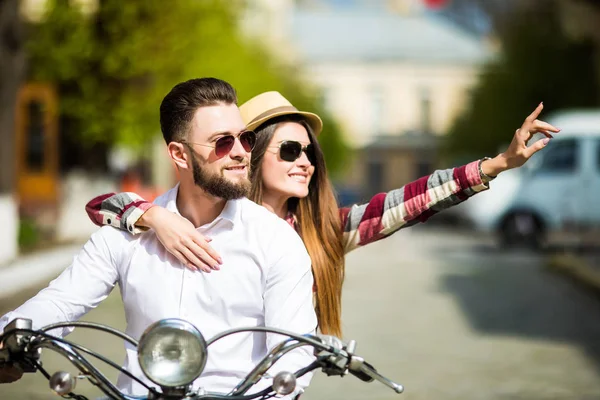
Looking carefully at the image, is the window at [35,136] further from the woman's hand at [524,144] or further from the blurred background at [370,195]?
the woman's hand at [524,144]

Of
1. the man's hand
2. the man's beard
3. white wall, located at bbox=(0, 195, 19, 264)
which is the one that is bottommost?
the man's hand

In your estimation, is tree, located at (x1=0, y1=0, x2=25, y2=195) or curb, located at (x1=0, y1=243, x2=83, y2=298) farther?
tree, located at (x1=0, y1=0, x2=25, y2=195)

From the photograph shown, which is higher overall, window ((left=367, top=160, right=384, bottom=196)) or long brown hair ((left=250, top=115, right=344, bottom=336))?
window ((left=367, top=160, right=384, bottom=196))

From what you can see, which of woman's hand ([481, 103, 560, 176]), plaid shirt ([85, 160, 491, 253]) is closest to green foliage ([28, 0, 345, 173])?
plaid shirt ([85, 160, 491, 253])

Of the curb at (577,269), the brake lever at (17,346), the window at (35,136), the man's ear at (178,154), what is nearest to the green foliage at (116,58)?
the window at (35,136)

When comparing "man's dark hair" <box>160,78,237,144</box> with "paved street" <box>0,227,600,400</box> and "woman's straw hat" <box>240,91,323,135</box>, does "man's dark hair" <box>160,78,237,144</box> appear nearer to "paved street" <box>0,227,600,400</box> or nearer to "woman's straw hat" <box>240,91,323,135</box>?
"woman's straw hat" <box>240,91,323,135</box>

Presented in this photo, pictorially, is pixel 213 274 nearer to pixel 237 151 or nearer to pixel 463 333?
pixel 237 151

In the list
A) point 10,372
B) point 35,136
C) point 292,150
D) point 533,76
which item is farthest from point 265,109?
point 533,76

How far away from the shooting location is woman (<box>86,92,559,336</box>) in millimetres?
4070

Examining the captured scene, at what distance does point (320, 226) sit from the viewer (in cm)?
427

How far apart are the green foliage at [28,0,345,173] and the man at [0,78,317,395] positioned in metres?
21.5

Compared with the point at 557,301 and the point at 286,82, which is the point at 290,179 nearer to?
the point at 557,301

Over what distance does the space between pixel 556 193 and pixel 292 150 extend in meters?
19.6

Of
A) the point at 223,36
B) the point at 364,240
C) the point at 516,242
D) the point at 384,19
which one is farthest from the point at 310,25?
the point at 364,240
